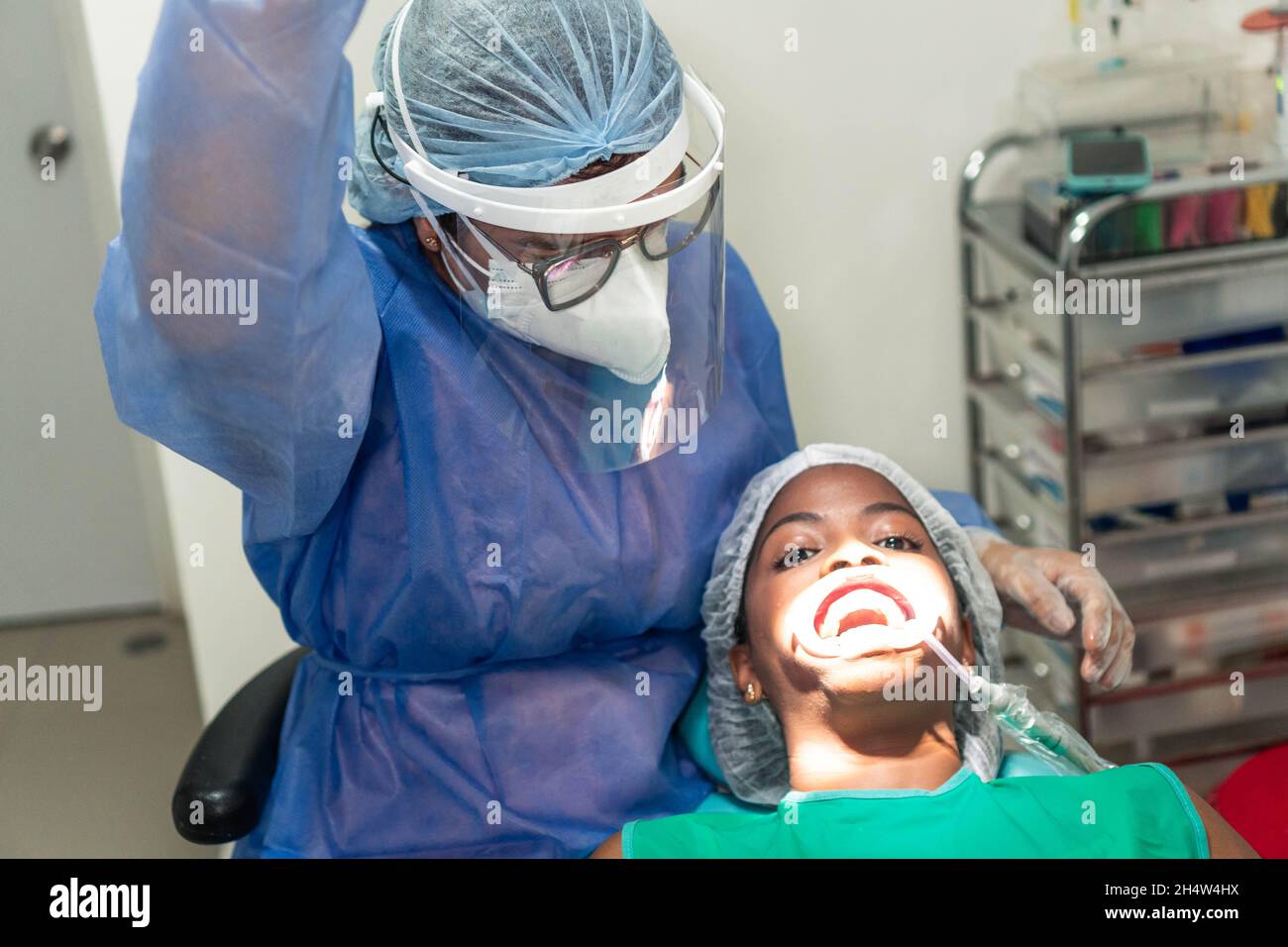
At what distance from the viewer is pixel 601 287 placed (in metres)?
1.37

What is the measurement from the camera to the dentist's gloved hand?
1.55m

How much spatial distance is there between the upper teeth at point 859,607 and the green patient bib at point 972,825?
188 millimetres

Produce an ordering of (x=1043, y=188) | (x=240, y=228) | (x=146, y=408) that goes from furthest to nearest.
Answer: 1. (x=1043, y=188)
2. (x=146, y=408)
3. (x=240, y=228)

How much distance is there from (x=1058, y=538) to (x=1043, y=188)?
545mm

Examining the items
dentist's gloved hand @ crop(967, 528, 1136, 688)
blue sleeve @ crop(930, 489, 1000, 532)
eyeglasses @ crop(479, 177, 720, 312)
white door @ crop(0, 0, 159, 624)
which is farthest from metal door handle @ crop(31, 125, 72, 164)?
dentist's gloved hand @ crop(967, 528, 1136, 688)

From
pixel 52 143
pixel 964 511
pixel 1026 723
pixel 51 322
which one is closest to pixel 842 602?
pixel 1026 723

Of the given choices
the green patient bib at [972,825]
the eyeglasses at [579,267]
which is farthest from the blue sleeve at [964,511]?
the eyeglasses at [579,267]

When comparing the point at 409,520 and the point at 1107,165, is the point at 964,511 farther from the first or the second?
the point at 409,520

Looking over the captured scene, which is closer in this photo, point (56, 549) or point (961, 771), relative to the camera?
point (961, 771)

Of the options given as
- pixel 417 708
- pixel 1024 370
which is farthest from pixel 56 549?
pixel 1024 370

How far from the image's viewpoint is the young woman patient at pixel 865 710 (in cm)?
142

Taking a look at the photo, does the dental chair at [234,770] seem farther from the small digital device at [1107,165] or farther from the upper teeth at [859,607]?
the small digital device at [1107,165]

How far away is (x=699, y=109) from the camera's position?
4.83 feet
